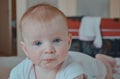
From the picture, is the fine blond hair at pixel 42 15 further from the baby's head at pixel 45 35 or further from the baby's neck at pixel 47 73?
the baby's neck at pixel 47 73

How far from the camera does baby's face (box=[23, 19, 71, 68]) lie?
68cm

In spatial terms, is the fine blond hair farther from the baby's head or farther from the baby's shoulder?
the baby's shoulder

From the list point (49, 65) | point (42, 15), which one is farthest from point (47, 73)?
point (42, 15)

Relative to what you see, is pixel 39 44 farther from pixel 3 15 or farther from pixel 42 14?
pixel 3 15

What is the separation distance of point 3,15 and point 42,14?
3.74 feet

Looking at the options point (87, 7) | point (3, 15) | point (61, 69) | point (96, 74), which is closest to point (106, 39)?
point (87, 7)

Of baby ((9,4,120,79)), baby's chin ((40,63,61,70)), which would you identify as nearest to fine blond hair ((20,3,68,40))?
baby ((9,4,120,79))

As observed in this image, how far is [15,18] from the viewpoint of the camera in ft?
5.71

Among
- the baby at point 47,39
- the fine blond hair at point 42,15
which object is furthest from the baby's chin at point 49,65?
the fine blond hair at point 42,15

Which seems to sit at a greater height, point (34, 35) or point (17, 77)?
point (34, 35)

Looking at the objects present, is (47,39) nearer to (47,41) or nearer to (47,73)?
(47,41)

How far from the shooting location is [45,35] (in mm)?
680

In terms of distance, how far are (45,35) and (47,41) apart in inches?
0.7

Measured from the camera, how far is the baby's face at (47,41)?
679mm
